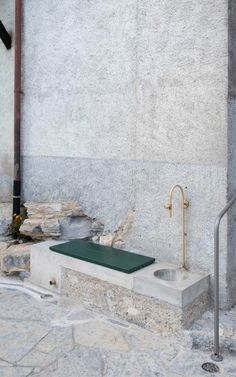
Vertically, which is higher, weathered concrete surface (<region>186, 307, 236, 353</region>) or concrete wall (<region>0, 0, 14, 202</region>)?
concrete wall (<region>0, 0, 14, 202</region>)

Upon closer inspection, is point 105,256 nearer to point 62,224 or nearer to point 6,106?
point 62,224

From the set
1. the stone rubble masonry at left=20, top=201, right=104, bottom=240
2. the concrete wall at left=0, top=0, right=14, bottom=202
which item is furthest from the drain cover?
the concrete wall at left=0, top=0, right=14, bottom=202

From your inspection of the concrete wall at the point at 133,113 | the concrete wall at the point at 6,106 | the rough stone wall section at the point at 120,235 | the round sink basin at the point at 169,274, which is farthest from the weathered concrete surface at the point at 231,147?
the concrete wall at the point at 6,106

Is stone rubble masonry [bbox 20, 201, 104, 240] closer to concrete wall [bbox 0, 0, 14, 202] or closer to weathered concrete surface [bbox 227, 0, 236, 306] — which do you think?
concrete wall [bbox 0, 0, 14, 202]

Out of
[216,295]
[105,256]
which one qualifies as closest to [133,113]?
[105,256]

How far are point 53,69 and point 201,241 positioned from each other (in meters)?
3.12

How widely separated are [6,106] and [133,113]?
2603 millimetres

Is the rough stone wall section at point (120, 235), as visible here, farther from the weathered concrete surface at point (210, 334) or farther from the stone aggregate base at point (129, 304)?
the weathered concrete surface at point (210, 334)

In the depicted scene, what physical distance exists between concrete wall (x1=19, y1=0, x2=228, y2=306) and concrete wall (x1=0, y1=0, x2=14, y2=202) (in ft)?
1.74

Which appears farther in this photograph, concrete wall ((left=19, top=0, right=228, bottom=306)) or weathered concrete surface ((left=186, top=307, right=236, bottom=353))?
concrete wall ((left=19, top=0, right=228, bottom=306))

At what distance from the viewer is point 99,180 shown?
4.36 meters

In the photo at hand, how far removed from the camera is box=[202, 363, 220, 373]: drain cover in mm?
2543

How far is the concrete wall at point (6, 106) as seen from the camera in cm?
560

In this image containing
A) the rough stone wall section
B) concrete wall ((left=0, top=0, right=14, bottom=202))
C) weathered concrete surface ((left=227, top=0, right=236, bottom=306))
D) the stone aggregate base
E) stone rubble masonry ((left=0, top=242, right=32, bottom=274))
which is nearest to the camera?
the stone aggregate base
